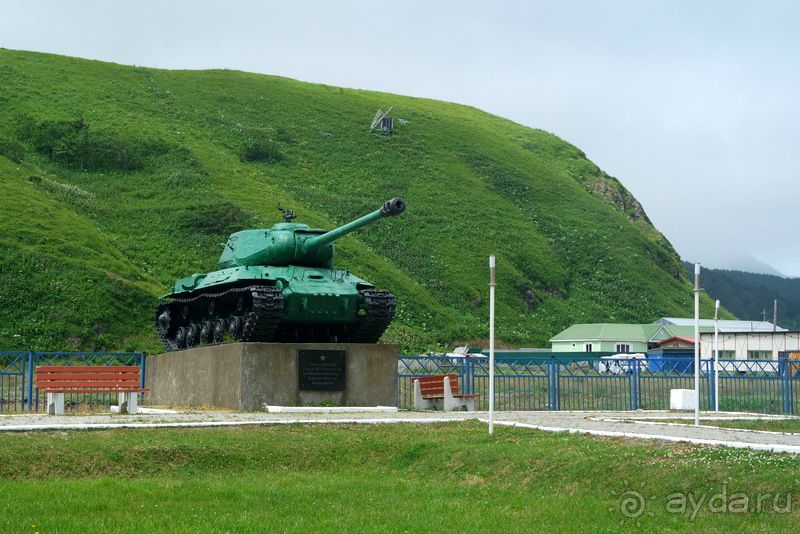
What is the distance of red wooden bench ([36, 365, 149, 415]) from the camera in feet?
71.5


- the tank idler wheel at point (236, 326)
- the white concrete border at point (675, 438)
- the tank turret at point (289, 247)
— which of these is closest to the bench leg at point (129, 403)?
the tank idler wheel at point (236, 326)

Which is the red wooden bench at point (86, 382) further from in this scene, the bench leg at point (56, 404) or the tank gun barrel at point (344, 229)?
the tank gun barrel at point (344, 229)

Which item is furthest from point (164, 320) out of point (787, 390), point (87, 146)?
point (87, 146)

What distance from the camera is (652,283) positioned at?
86.1 meters

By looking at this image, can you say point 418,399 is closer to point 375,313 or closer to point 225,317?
point 375,313

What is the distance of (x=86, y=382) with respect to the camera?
72.9 ft

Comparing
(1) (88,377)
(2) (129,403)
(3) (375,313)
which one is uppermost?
(3) (375,313)

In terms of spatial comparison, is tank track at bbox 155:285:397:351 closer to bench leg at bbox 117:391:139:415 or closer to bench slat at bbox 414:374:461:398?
bench slat at bbox 414:374:461:398

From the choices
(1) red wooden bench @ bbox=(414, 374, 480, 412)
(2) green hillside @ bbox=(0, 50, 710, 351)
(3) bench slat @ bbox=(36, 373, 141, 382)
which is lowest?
(1) red wooden bench @ bbox=(414, 374, 480, 412)

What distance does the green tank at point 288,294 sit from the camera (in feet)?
83.9

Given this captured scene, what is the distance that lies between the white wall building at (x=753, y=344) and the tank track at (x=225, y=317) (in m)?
42.6

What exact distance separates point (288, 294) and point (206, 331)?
3.70 metres

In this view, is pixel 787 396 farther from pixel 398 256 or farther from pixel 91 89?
pixel 91 89

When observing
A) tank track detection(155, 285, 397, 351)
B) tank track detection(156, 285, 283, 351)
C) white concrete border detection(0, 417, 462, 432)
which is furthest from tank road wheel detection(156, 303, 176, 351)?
white concrete border detection(0, 417, 462, 432)
